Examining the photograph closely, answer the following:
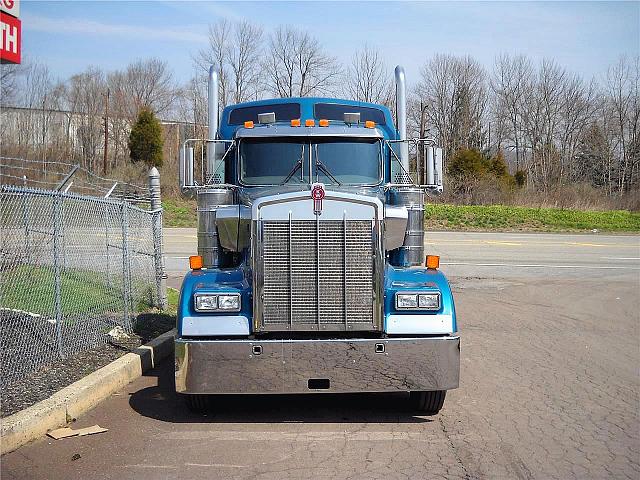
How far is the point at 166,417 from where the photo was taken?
669cm

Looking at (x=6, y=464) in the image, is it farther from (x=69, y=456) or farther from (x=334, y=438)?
(x=334, y=438)

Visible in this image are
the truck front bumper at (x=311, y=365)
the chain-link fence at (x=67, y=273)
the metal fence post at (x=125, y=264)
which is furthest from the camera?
the metal fence post at (x=125, y=264)

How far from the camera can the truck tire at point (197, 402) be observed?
21.6 feet

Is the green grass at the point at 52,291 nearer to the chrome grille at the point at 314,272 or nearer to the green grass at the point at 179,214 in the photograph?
the chrome grille at the point at 314,272

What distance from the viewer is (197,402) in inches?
261

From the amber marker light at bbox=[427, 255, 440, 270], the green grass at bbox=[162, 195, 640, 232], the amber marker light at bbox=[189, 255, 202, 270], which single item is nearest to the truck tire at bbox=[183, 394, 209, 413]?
the amber marker light at bbox=[189, 255, 202, 270]

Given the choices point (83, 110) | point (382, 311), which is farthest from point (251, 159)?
point (83, 110)

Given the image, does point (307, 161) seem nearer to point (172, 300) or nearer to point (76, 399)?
point (76, 399)

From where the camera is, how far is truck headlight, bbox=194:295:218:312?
632 centimetres

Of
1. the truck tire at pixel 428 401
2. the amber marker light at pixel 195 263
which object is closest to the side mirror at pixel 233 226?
the amber marker light at pixel 195 263

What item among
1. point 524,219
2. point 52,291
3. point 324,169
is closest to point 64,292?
point 52,291

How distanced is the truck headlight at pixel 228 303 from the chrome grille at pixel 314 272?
240mm

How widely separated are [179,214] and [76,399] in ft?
94.0

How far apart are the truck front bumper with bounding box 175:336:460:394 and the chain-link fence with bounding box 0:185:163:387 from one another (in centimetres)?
186
